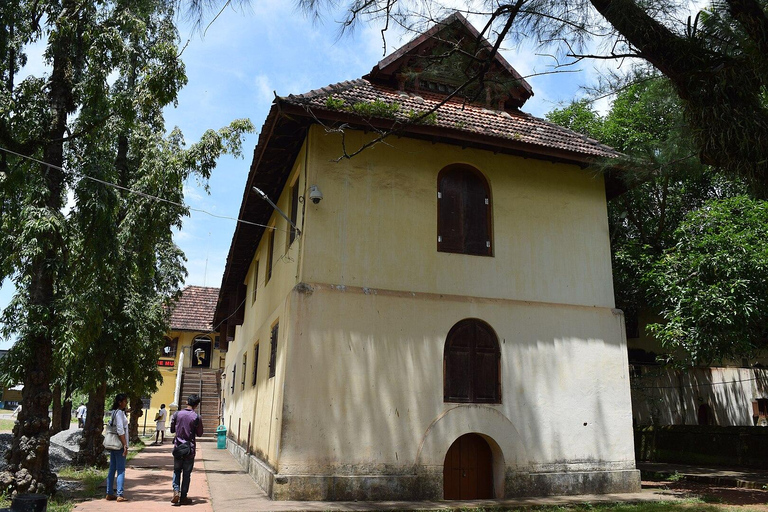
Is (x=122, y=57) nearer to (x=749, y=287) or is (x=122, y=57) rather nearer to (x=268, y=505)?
(x=268, y=505)

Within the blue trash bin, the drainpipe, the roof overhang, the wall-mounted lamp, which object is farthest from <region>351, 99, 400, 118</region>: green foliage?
the drainpipe

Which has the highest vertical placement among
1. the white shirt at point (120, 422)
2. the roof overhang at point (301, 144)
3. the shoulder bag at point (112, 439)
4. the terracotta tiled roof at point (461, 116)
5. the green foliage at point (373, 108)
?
the terracotta tiled roof at point (461, 116)

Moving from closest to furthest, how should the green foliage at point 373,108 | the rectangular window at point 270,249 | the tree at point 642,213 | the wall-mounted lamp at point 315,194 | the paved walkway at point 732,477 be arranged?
the green foliage at point 373,108, the wall-mounted lamp at point 315,194, the paved walkway at point 732,477, the rectangular window at point 270,249, the tree at point 642,213

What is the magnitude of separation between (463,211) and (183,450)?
6118 millimetres

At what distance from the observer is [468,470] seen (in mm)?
10391

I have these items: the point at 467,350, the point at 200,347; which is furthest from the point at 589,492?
the point at 200,347

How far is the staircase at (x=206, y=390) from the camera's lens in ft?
98.2

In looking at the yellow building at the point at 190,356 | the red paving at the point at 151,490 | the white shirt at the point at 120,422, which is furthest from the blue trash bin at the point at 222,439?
the yellow building at the point at 190,356

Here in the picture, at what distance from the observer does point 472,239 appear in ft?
36.4

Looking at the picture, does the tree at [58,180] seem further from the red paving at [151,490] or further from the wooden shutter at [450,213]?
the wooden shutter at [450,213]

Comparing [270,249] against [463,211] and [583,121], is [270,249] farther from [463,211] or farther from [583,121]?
[583,121]

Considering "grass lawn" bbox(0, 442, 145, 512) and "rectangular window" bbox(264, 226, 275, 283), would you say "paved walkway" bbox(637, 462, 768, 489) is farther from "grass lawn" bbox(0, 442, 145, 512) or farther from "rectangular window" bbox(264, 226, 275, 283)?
"grass lawn" bbox(0, 442, 145, 512)

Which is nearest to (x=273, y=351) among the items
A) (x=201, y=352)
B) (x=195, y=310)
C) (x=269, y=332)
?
(x=269, y=332)

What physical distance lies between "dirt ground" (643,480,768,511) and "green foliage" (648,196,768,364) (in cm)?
256
